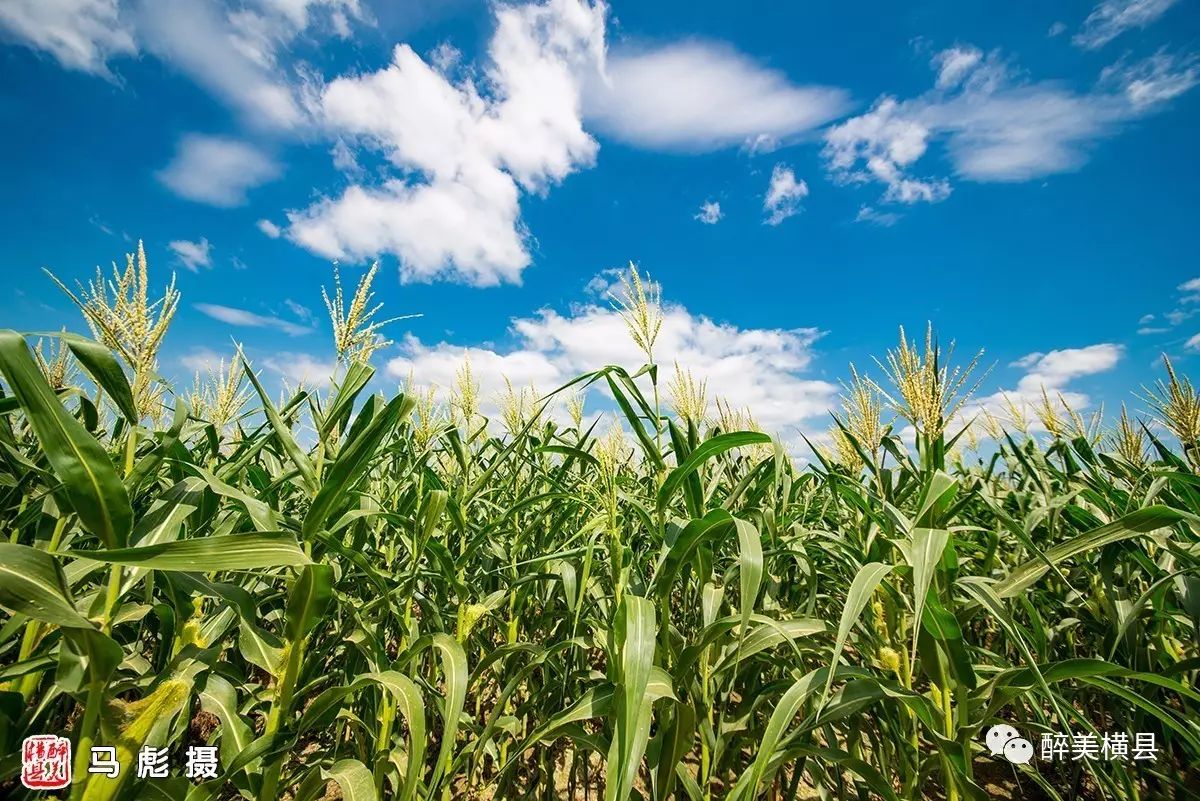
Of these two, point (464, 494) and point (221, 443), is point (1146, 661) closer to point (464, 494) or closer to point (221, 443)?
point (464, 494)

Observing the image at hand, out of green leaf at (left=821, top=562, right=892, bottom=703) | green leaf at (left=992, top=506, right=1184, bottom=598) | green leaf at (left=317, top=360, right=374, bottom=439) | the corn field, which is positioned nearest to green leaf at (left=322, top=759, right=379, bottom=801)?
the corn field

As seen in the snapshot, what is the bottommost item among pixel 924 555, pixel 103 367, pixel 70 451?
pixel 70 451

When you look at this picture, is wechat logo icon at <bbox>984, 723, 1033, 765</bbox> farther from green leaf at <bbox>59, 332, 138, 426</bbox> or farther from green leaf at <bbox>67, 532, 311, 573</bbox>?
green leaf at <bbox>59, 332, 138, 426</bbox>

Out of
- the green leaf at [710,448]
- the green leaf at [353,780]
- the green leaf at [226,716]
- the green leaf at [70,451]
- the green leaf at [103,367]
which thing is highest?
the green leaf at [710,448]

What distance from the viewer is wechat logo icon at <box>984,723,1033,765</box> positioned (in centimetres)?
171

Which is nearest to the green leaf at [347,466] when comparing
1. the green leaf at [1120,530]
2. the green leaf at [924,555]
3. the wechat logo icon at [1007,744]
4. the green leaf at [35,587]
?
the green leaf at [35,587]

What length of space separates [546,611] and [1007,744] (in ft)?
5.55

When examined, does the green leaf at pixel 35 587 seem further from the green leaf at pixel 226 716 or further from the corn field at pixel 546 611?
the green leaf at pixel 226 716

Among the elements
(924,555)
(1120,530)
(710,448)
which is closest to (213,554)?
(710,448)

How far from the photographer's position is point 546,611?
93.4 inches

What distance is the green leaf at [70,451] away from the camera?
2.93 feet

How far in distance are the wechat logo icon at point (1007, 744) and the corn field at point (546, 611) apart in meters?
0.09

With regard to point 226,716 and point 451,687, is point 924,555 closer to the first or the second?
point 451,687

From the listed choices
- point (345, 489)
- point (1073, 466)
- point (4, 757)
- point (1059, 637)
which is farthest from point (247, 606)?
point (1073, 466)
